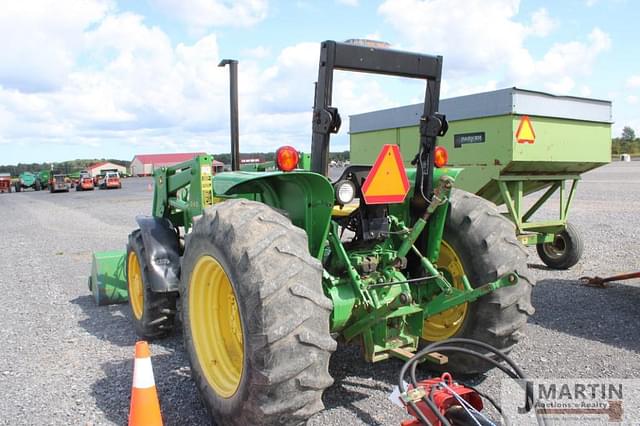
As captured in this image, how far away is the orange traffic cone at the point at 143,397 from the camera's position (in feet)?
9.56

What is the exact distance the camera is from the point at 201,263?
3.26 meters

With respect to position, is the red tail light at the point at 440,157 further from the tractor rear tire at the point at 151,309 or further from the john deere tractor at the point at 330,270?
the tractor rear tire at the point at 151,309

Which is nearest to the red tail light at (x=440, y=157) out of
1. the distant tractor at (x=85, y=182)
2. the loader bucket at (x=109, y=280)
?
the loader bucket at (x=109, y=280)

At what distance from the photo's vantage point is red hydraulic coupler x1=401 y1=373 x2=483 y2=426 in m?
2.53

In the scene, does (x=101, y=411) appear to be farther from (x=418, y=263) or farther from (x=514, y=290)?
(x=514, y=290)

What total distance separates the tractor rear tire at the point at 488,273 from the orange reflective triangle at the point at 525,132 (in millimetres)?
3261

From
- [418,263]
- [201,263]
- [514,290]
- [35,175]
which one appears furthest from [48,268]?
[35,175]

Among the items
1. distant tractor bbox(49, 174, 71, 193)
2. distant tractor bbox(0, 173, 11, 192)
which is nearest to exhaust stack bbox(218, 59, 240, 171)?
distant tractor bbox(49, 174, 71, 193)

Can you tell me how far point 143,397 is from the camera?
2932 millimetres

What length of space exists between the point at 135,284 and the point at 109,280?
2.99 ft

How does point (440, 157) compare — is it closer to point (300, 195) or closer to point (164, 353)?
point (300, 195)

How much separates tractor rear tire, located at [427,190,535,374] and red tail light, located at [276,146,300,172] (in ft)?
4.44

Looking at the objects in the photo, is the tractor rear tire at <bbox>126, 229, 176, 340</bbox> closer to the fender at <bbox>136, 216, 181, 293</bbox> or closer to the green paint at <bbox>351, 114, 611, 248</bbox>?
the fender at <bbox>136, 216, 181, 293</bbox>

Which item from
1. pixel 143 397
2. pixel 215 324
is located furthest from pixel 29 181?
pixel 143 397
